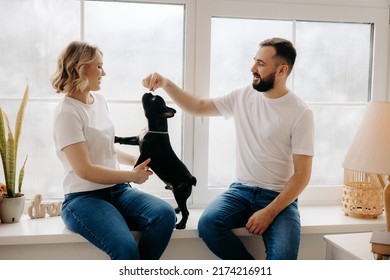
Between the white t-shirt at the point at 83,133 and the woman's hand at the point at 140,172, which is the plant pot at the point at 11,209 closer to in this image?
the white t-shirt at the point at 83,133

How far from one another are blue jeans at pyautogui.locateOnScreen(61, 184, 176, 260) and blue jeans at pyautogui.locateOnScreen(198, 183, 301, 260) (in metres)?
0.19

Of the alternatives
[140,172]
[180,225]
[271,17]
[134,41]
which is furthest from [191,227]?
[271,17]

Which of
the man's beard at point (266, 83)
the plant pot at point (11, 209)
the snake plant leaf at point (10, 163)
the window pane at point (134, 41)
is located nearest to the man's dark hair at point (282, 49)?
the man's beard at point (266, 83)

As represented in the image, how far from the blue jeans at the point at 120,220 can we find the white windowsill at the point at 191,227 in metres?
0.09

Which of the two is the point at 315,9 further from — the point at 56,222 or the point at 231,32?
the point at 56,222

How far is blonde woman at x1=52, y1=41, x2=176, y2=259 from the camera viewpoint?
2.16 m

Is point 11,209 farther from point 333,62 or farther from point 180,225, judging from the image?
point 333,62

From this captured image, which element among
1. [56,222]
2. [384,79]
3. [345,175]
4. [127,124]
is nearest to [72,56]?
[127,124]

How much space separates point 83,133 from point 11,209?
54 cm

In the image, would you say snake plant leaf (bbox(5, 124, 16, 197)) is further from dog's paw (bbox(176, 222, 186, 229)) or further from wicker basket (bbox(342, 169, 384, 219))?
wicker basket (bbox(342, 169, 384, 219))

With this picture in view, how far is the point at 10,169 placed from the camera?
2363 mm

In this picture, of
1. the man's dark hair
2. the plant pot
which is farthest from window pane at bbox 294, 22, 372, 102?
the plant pot
